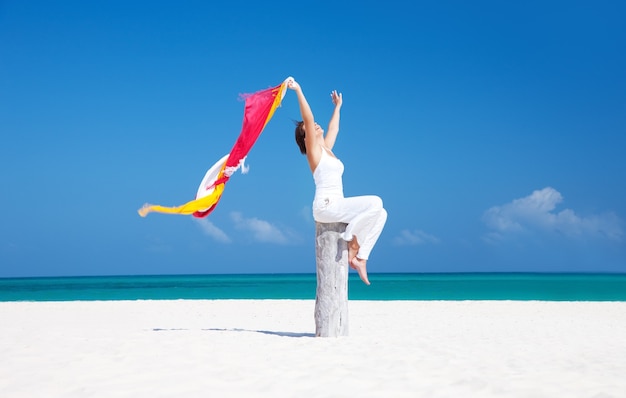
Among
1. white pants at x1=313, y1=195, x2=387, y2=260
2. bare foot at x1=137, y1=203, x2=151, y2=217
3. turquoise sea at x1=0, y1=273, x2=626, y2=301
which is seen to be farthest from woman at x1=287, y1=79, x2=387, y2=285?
turquoise sea at x1=0, y1=273, x2=626, y2=301

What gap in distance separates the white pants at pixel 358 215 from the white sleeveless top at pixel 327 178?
58 mm

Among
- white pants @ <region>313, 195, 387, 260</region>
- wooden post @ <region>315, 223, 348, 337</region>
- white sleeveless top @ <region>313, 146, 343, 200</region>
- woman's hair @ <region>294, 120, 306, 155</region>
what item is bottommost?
wooden post @ <region>315, 223, 348, 337</region>

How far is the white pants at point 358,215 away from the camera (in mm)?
6445

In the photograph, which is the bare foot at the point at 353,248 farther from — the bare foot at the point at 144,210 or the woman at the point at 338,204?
the bare foot at the point at 144,210

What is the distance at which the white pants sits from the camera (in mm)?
6445

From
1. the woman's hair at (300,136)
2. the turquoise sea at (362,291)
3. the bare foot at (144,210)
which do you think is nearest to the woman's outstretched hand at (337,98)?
the woman's hair at (300,136)

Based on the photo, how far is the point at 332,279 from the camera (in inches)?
262

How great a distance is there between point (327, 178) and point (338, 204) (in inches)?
12.4

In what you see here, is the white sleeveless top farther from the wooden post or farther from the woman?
the wooden post

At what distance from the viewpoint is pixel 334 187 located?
6.64 meters
